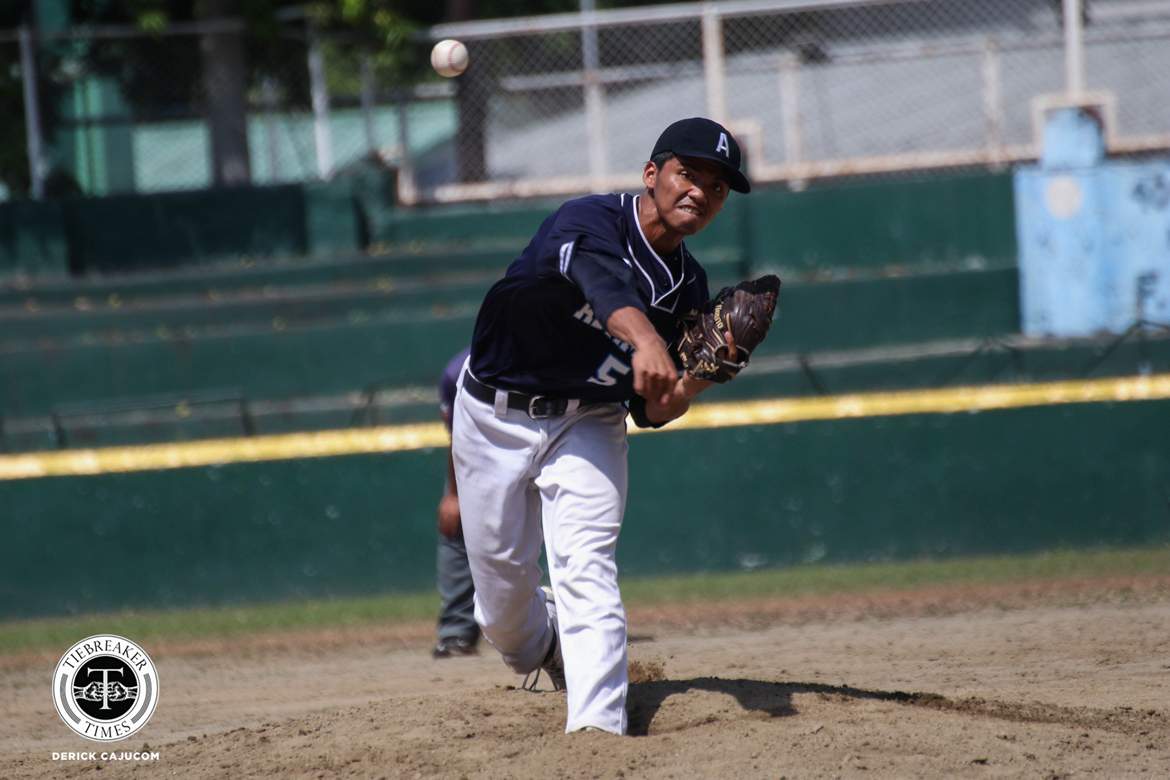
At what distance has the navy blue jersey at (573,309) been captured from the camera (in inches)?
174

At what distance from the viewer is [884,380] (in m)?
10.8

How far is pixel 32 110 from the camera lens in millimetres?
12969

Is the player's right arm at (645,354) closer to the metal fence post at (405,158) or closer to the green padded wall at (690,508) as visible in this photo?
the green padded wall at (690,508)

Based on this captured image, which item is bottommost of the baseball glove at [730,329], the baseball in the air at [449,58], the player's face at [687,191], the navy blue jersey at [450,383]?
the navy blue jersey at [450,383]

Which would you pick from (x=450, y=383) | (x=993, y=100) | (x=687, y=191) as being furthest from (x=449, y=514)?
(x=993, y=100)

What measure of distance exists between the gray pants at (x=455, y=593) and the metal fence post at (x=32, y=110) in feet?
26.5

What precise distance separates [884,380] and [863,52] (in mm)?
3667

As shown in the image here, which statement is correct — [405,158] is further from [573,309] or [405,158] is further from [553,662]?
[573,309]

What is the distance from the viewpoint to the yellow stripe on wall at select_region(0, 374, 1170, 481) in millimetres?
8961

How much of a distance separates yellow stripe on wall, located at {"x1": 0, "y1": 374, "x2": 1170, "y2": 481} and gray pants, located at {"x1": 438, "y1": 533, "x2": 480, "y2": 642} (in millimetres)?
2094

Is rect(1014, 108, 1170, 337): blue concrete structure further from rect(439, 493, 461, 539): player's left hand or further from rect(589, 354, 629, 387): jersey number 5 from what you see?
rect(589, 354, 629, 387): jersey number 5

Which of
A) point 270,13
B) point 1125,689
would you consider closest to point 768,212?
point 270,13

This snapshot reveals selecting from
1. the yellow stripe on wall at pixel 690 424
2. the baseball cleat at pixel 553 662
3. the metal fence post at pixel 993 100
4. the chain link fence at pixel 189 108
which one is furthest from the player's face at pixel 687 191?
the chain link fence at pixel 189 108

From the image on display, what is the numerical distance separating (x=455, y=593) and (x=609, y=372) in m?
2.80
